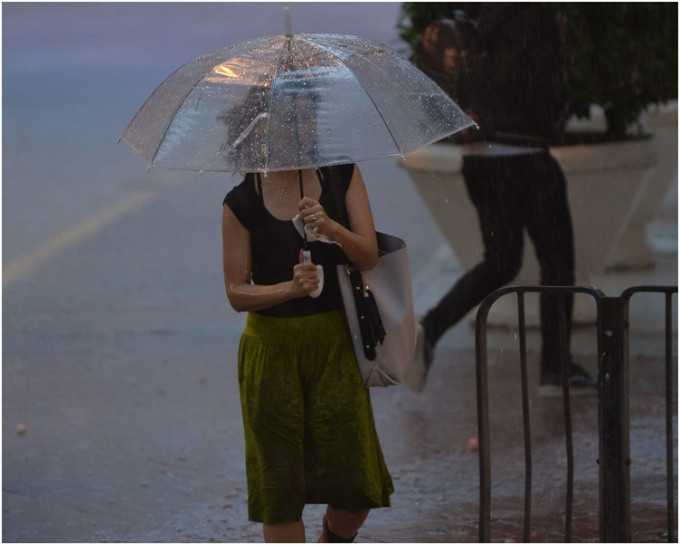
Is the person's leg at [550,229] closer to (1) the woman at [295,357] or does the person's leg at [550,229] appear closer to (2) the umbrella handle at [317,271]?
(1) the woman at [295,357]

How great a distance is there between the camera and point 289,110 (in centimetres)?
368

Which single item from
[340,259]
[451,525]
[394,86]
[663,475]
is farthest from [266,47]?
[663,475]

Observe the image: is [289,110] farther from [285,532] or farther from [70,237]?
[70,237]

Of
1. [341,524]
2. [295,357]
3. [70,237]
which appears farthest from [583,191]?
[70,237]

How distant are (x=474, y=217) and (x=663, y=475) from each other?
2.15 metres

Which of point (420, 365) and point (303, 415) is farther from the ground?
point (303, 415)

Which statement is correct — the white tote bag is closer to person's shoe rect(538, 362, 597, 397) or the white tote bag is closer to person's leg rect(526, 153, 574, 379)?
person's leg rect(526, 153, 574, 379)

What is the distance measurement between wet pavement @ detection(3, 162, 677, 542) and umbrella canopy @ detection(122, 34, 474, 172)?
165cm

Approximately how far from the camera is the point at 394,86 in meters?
3.85

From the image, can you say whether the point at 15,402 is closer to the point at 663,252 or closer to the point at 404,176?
the point at 663,252

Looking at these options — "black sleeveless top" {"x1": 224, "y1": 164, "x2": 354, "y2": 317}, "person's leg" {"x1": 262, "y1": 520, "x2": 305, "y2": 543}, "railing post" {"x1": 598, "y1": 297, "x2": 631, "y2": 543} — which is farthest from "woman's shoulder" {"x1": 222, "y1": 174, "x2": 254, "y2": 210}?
"railing post" {"x1": 598, "y1": 297, "x2": 631, "y2": 543}

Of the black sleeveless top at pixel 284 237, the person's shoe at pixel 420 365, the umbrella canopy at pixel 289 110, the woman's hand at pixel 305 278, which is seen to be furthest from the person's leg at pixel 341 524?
the person's shoe at pixel 420 365

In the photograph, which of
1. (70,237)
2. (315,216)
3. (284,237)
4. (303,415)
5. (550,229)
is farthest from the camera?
(70,237)

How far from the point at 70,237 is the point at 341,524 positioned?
22.1 ft
